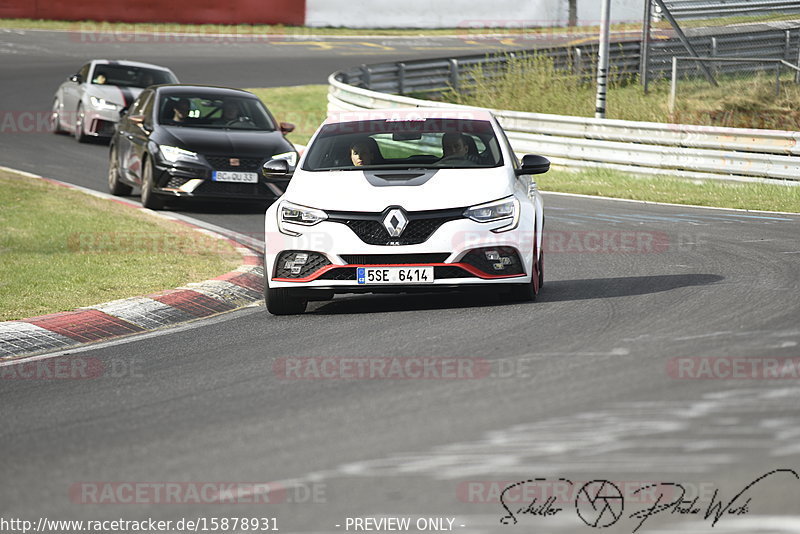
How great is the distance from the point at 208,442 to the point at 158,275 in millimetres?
5709

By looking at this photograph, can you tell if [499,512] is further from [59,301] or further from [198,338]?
[59,301]

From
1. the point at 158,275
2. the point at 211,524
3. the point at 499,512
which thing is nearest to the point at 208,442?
the point at 211,524

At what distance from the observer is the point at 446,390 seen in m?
6.50

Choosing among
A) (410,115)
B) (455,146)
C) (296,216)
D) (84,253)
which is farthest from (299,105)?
(296,216)

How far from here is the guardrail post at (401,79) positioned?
32469 mm

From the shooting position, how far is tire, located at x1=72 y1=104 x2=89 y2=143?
24391mm

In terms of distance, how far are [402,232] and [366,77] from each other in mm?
22574

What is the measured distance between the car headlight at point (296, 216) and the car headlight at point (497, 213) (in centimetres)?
107

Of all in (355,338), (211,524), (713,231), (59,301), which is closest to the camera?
(211,524)

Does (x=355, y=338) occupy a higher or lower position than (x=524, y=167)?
lower

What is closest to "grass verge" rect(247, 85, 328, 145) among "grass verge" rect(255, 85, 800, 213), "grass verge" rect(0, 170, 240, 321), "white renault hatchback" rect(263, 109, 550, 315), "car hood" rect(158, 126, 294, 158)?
"grass verge" rect(255, 85, 800, 213)

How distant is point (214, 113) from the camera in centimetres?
1750

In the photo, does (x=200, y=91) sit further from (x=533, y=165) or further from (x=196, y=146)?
(x=533, y=165)

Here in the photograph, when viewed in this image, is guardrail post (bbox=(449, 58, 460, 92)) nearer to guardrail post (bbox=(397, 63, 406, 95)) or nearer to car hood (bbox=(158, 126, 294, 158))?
guardrail post (bbox=(397, 63, 406, 95))
